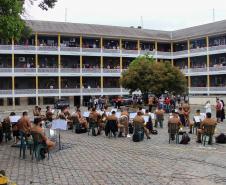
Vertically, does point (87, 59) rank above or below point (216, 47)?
below

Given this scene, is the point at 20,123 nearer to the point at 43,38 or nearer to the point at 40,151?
the point at 40,151

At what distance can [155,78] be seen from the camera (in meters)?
42.6

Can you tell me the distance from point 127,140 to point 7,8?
9.27 metres

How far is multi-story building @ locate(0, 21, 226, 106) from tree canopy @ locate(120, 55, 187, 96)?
46.9 ft

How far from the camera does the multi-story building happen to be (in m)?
56.3

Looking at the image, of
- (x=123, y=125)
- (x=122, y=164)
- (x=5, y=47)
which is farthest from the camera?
(x=5, y=47)

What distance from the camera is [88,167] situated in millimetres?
14422

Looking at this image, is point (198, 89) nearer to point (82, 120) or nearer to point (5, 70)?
point (5, 70)

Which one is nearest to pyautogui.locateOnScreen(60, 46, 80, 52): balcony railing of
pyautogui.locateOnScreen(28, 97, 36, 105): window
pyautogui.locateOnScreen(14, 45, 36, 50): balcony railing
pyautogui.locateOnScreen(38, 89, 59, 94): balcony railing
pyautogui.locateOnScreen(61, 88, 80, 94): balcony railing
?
pyautogui.locateOnScreen(14, 45, 36, 50): balcony railing

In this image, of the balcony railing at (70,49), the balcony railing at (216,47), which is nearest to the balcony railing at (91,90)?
the balcony railing at (70,49)

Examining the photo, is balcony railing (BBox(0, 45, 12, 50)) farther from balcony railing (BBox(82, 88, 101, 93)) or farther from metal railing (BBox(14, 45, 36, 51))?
balcony railing (BBox(82, 88, 101, 93))

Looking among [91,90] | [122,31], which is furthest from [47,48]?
[122,31]

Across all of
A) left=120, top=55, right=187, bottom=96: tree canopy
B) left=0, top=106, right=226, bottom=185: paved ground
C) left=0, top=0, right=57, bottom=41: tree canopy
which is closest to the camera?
left=0, top=106, right=226, bottom=185: paved ground

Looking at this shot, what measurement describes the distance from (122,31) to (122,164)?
170 feet
